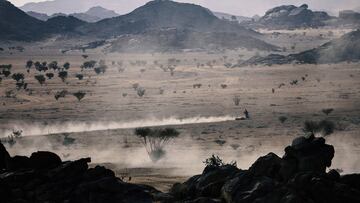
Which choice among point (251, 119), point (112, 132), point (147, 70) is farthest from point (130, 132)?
point (147, 70)

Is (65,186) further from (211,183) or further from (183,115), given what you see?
(183,115)

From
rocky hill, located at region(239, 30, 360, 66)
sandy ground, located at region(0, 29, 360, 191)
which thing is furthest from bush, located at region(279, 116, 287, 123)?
rocky hill, located at region(239, 30, 360, 66)

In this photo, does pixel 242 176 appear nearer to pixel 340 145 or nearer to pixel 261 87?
pixel 340 145

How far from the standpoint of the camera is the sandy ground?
43.3 m

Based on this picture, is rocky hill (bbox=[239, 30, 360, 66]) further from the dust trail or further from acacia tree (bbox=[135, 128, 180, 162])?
acacia tree (bbox=[135, 128, 180, 162])

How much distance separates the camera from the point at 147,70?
12862cm

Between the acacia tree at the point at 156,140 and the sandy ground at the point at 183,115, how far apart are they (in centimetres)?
73

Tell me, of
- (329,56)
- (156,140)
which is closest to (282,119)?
(156,140)

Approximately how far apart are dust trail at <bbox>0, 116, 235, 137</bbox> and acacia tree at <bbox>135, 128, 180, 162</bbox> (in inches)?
463

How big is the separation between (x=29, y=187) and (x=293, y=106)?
1989 inches

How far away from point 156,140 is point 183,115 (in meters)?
17.5

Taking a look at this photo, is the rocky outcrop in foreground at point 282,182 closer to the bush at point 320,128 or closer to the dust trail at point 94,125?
the bush at point 320,128

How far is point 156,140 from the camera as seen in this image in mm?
48469

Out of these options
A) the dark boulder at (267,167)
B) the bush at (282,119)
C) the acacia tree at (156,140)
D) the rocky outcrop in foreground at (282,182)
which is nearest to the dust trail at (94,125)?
the bush at (282,119)
